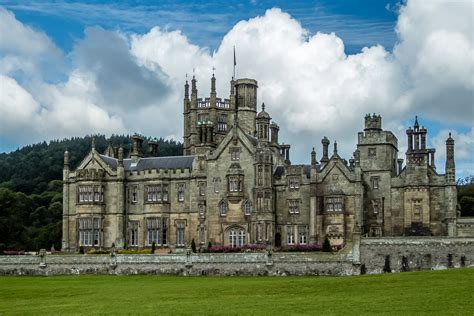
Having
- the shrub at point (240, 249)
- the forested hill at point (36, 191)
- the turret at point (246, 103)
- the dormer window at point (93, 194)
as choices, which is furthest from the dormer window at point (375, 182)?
the forested hill at point (36, 191)

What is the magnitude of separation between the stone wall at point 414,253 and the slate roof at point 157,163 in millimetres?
22941

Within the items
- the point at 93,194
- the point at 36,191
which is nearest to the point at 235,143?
the point at 93,194

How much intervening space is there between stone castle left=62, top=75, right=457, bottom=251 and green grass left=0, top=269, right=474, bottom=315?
1820 centimetres

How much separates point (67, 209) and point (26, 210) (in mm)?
30363

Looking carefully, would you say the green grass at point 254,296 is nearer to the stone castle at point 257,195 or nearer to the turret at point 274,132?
the stone castle at point 257,195

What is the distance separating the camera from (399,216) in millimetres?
66000

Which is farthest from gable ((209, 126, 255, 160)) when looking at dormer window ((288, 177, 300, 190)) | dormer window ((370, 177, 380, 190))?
dormer window ((370, 177, 380, 190))

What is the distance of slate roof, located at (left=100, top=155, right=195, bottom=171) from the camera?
243 feet

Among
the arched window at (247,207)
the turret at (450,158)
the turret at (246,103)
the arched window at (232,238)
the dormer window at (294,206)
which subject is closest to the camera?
the turret at (450,158)

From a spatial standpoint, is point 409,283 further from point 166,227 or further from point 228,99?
point 228,99

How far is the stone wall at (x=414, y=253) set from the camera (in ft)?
175

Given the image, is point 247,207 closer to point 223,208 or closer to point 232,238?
point 223,208

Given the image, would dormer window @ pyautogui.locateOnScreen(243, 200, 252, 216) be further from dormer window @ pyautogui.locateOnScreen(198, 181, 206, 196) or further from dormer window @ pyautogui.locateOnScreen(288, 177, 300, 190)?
dormer window @ pyautogui.locateOnScreen(198, 181, 206, 196)

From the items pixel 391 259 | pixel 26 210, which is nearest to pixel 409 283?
pixel 391 259
